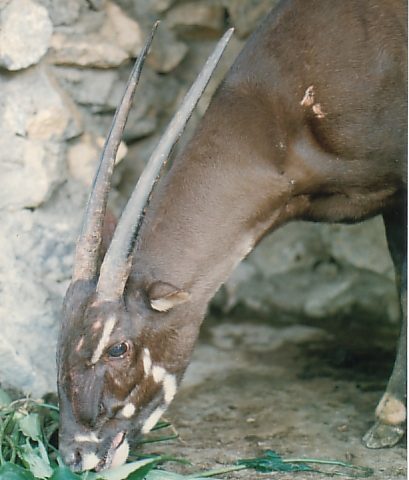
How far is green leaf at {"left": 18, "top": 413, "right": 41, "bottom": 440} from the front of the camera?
411 centimetres

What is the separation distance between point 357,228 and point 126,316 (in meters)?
2.06

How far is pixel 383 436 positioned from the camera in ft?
14.1

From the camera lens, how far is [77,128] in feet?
15.9

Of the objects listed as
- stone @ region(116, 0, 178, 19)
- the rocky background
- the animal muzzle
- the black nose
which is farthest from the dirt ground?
stone @ region(116, 0, 178, 19)

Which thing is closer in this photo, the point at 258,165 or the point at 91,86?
the point at 258,165

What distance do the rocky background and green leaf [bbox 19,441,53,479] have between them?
0.43m

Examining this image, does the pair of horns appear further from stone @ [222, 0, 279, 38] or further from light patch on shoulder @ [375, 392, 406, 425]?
stone @ [222, 0, 279, 38]

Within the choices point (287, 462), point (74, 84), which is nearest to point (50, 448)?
point (287, 462)

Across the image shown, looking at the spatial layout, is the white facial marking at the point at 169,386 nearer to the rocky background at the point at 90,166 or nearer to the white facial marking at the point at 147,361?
the white facial marking at the point at 147,361

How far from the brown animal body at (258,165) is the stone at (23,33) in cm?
89

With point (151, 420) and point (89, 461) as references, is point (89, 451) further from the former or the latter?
point (151, 420)

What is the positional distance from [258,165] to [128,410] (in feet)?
3.30

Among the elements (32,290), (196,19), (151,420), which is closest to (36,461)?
(151,420)

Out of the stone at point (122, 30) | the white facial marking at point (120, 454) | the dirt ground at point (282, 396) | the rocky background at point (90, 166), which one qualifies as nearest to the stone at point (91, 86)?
the rocky background at point (90, 166)
